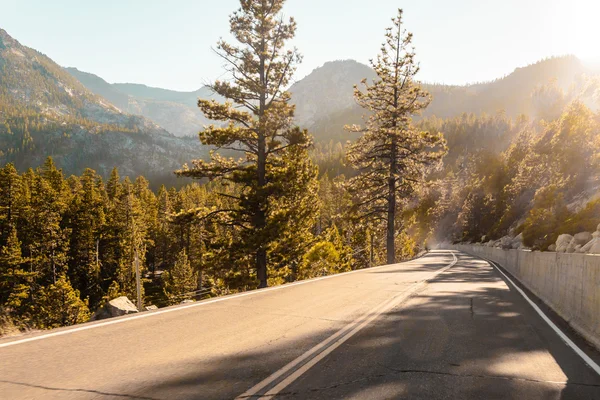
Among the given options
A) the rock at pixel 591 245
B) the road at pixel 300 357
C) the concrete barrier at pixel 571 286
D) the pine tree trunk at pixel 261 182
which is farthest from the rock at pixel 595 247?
the pine tree trunk at pixel 261 182

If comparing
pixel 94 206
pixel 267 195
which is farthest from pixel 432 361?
pixel 94 206

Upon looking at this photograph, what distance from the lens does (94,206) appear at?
60969mm

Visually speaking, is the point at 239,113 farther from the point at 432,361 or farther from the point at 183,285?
the point at 183,285

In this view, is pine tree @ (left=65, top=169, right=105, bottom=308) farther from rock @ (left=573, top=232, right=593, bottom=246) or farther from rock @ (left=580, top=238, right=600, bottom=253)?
rock @ (left=580, top=238, right=600, bottom=253)

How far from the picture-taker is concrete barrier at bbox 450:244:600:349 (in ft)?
23.3

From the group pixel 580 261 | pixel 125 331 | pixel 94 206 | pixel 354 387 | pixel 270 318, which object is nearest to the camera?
pixel 354 387

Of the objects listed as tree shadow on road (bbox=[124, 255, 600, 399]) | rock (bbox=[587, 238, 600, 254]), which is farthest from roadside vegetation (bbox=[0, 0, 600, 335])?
tree shadow on road (bbox=[124, 255, 600, 399])

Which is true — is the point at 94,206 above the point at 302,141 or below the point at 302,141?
below

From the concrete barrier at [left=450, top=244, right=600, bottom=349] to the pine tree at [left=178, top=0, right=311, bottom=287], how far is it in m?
12.8

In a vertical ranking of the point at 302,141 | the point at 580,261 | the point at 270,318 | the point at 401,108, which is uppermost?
the point at 401,108

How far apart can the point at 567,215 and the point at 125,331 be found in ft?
114

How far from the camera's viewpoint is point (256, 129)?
21953 millimetres

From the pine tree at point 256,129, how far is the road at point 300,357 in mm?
13359

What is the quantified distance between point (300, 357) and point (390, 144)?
2724 centimetres
